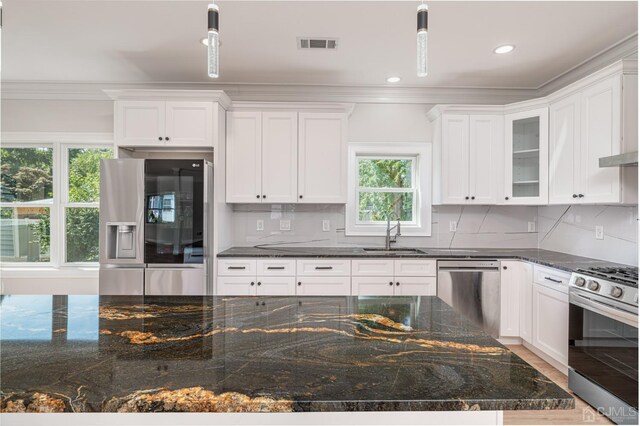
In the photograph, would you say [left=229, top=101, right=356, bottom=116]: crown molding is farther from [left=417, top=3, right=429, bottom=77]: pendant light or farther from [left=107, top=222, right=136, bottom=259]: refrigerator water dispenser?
[left=417, top=3, right=429, bottom=77]: pendant light

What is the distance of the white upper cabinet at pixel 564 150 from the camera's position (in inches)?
117

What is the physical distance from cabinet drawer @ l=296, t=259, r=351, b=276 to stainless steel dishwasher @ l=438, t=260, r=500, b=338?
860mm

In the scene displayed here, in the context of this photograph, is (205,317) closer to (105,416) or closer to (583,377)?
(105,416)

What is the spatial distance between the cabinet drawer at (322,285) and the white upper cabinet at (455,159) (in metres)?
1.33

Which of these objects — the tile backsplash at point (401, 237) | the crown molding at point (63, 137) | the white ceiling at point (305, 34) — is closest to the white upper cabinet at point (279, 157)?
the tile backsplash at point (401, 237)

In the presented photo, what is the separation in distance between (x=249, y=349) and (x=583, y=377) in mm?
2491

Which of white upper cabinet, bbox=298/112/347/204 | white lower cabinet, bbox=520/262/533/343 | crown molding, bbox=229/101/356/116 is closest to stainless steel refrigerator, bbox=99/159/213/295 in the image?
crown molding, bbox=229/101/356/116

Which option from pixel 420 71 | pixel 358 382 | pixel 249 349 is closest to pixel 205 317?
pixel 249 349

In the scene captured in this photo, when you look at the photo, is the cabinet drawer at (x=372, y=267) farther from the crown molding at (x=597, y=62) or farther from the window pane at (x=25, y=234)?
the window pane at (x=25, y=234)

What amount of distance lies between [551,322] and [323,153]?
241cm

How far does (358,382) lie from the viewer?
890mm

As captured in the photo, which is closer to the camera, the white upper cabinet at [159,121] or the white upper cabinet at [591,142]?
the white upper cabinet at [591,142]

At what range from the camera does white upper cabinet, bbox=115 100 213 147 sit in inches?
131

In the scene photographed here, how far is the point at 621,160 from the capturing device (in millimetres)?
2330
